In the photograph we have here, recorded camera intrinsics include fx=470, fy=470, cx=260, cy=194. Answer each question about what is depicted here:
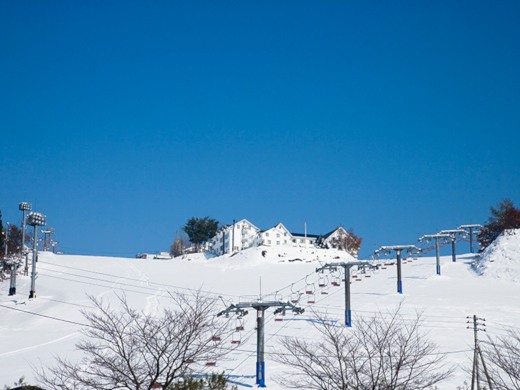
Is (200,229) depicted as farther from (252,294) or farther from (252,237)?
(252,294)

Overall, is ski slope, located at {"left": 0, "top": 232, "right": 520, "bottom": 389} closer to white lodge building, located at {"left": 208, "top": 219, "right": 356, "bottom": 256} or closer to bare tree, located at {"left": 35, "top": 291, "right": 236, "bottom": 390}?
bare tree, located at {"left": 35, "top": 291, "right": 236, "bottom": 390}

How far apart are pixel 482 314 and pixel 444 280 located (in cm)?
1523

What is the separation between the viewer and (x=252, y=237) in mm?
113562

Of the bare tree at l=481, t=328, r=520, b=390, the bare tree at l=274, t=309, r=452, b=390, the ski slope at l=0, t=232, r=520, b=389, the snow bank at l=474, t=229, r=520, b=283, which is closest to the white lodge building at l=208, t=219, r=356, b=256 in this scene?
the ski slope at l=0, t=232, r=520, b=389

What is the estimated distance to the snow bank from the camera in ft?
156

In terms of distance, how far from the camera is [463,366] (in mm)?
21844

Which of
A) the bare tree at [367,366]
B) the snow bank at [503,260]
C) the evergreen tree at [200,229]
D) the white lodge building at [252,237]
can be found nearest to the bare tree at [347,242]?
the white lodge building at [252,237]

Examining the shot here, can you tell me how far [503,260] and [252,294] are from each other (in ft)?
88.3

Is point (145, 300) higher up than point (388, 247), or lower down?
lower down

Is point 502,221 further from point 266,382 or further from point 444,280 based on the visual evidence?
point 266,382

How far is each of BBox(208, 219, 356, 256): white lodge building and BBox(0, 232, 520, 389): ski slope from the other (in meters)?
30.3

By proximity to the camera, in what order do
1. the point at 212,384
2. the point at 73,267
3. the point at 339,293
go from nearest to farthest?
the point at 212,384 → the point at 339,293 → the point at 73,267

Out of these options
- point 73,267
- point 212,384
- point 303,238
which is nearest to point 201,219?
point 303,238

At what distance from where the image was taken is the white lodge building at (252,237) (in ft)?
354
